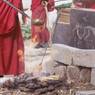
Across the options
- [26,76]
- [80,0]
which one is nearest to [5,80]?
[26,76]

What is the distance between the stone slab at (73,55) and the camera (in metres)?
6.81

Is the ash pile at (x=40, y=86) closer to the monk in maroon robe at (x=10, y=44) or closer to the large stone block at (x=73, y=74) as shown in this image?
the large stone block at (x=73, y=74)

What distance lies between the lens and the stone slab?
6.81m

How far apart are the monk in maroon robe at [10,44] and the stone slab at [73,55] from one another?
1.04 metres

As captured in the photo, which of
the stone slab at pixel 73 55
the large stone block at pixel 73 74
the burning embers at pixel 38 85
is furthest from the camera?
the large stone block at pixel 73 74

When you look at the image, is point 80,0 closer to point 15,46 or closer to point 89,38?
point 15,46

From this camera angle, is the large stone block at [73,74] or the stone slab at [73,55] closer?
the stone slab at [73,55]

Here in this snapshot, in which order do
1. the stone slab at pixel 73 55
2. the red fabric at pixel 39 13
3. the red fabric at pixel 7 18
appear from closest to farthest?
the stone slab at pixel 73 55
the red fabric at pixel 7 18
the red fabric at pixel 39 13

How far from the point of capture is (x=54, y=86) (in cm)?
648

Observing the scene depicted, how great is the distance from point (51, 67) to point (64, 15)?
2.35ft

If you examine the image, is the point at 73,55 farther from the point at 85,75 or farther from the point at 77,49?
the point at 85,75

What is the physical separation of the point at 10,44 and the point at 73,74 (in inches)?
70.5

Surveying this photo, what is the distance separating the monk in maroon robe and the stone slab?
1037 millimetres

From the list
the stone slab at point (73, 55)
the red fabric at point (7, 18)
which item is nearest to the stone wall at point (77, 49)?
the stone slab at point (73, 55)
